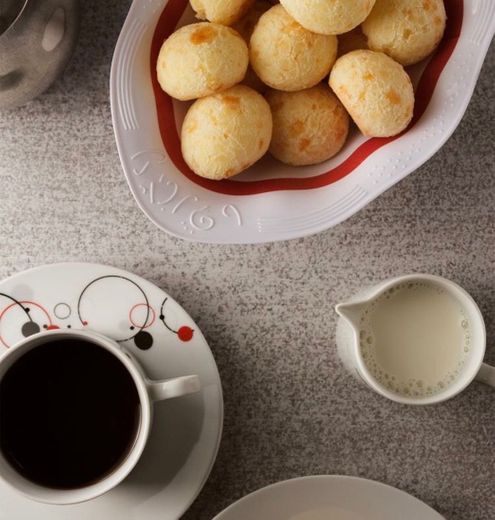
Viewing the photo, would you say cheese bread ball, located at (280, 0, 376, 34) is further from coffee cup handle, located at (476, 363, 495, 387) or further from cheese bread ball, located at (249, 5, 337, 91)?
coffee cup handle, located at (476, 363, 495, 387)

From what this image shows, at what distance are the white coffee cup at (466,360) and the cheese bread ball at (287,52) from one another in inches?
7.8

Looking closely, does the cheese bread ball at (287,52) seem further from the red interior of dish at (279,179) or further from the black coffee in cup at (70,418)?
the black coffee in cup at (70,418)

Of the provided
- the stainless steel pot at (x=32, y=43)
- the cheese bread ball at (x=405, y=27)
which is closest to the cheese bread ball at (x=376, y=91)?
the cheese bread ball at (x=405, y=27)

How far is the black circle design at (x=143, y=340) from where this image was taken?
707mm

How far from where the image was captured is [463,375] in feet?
2.23

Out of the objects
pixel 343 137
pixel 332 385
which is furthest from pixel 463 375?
pixel 343 137

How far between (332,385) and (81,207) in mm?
313

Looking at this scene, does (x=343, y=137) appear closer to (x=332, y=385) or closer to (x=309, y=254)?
(x=309, y=254)

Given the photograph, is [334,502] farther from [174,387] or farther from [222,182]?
[222,182]

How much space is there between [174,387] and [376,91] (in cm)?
29

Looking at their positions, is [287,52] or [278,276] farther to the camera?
[278,276]

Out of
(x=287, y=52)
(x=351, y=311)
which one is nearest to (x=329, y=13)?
(x=287, y=52)

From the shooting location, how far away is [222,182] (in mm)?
669

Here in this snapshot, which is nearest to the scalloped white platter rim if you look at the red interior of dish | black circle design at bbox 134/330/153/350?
the red interior of dish
